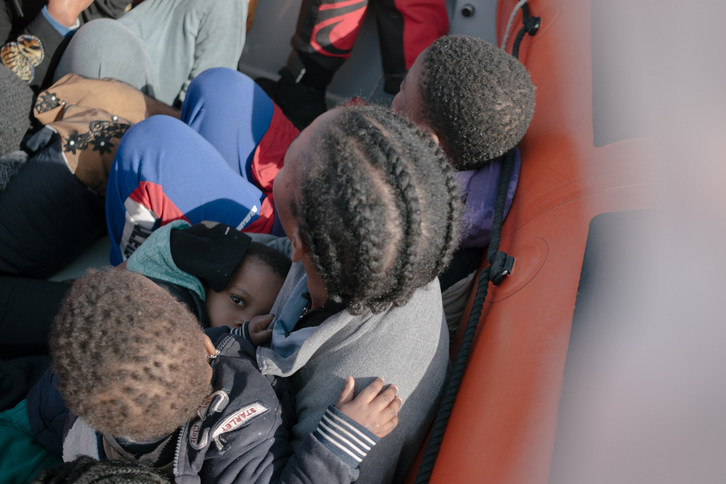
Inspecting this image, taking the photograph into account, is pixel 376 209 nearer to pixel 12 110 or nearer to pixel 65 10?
→ pixel 12 110

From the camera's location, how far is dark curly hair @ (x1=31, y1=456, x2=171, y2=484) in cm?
65

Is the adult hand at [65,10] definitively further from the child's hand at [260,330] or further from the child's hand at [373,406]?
the child's hand at [373,406]

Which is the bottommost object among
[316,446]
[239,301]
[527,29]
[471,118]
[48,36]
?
[239,301]

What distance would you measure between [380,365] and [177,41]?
5.42 feet

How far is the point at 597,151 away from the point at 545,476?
1.94 ft

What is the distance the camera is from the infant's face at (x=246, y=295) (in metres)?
1.12

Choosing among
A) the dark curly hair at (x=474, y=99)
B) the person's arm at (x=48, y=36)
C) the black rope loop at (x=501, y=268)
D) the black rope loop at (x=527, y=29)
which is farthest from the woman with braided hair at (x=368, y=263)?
the person's arm at (x=48, y=36)

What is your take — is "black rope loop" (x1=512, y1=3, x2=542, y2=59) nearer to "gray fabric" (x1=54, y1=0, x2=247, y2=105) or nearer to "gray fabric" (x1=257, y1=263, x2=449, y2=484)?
"gray fabric" (x1=257, y1=263, x2=449, y2=484)

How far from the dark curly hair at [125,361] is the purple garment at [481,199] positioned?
0.63m

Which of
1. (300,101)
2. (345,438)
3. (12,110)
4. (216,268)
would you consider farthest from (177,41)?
(345,438)

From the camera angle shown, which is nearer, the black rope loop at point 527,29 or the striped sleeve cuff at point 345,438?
the striped sleeve cuff at point 345,438

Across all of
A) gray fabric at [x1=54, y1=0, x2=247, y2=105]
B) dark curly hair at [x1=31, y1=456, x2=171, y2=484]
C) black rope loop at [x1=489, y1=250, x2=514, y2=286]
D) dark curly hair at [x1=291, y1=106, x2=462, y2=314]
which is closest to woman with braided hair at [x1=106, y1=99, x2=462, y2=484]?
dark curly hair at [x1=291, y1=106, x2=462, y2=314]

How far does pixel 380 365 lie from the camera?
0.78m

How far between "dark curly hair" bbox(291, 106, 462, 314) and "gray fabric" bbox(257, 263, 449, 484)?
0.19 ft
